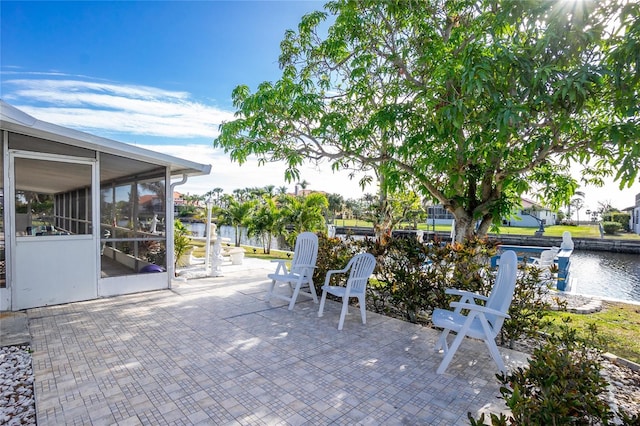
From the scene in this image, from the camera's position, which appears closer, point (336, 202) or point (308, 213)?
point (308, 213)

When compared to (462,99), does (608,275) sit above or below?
below

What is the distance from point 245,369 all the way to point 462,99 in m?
3.62

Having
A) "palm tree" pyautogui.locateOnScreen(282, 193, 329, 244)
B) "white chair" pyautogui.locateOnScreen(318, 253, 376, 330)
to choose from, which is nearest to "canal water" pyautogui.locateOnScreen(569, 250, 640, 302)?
"white chair" pyautogui.locateOnScreen(318, 253, 376, 330)

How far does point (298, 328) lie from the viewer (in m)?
4.46

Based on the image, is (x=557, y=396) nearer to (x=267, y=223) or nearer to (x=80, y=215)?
(x=80, y=215)

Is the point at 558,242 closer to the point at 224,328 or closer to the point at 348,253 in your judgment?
the point at 348,253

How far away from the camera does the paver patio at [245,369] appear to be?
2566mm

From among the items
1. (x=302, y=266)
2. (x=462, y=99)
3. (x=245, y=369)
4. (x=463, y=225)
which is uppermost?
(x=462, y=99)

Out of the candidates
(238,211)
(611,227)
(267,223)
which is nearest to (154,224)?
(267,223)

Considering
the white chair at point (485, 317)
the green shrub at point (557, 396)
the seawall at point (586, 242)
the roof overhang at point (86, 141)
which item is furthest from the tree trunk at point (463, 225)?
the seawall at point (586, 242)

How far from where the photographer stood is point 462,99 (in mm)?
3754

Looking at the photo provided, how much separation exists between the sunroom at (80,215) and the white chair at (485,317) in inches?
191

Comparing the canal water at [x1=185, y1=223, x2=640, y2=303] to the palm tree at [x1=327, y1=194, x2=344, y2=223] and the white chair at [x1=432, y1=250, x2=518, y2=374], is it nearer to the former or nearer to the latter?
the white chair at [x1=432, y1=250, x2=518, y2=374]

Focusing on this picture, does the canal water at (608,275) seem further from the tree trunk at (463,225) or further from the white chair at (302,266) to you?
the white chair at (302,266)
